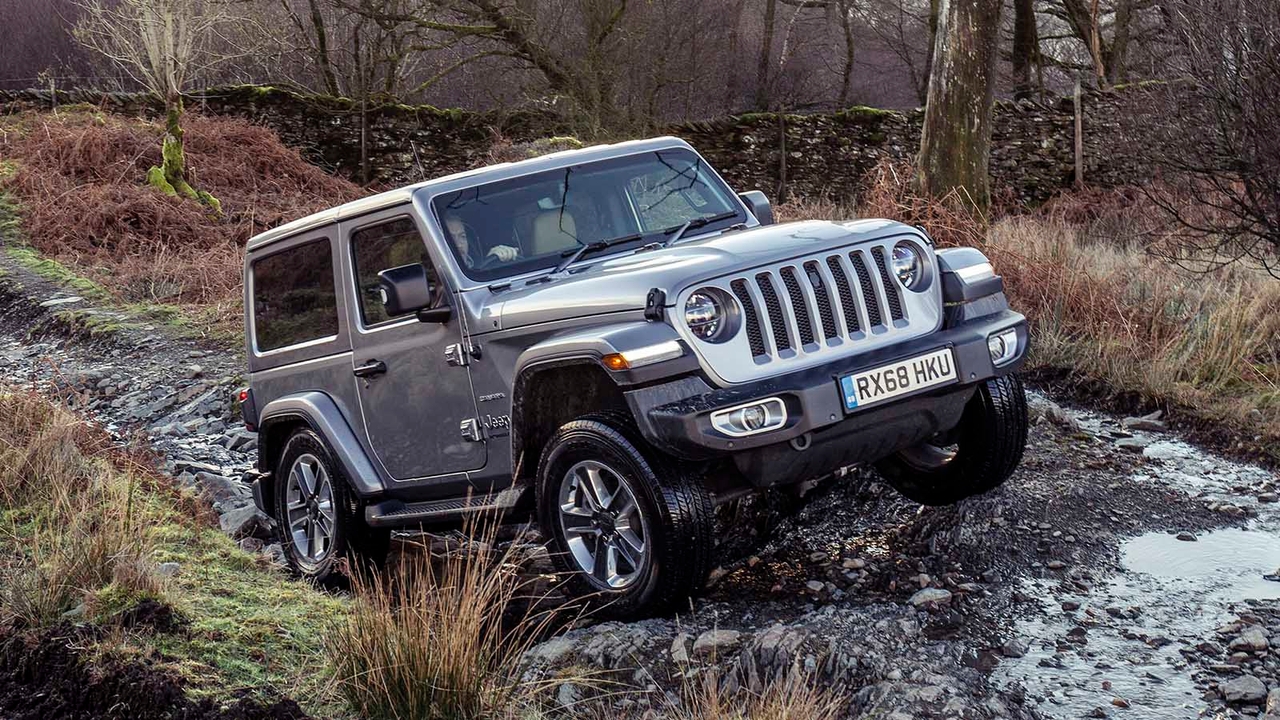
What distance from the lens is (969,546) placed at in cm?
550

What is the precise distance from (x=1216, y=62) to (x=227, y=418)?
7.68 m

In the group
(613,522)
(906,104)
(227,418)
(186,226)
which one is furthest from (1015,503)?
(906,104)

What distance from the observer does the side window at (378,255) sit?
18.5 feet

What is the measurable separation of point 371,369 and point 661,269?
5.66ft

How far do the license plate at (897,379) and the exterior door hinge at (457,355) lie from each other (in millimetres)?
1621

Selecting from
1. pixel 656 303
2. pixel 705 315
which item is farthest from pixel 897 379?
pixel 656 303

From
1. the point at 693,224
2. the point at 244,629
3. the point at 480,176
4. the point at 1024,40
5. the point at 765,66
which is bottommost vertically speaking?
the point at 244,629

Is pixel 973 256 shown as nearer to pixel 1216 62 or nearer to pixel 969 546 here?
pixel 969 546

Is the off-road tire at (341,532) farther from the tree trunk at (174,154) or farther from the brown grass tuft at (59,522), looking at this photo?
the tree trunk at (174,154)

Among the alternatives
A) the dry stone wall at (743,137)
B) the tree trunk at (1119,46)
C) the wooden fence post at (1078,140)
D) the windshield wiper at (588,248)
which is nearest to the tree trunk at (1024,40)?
the tree trunk at (1119,46)

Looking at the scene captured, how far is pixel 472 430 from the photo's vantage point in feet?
17.8

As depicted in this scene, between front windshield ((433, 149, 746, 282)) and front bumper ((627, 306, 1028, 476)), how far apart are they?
3.99 ft

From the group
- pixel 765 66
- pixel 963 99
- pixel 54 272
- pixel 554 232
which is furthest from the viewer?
pixel 765 66

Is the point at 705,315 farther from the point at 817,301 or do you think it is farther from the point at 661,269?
the point at 817,301
